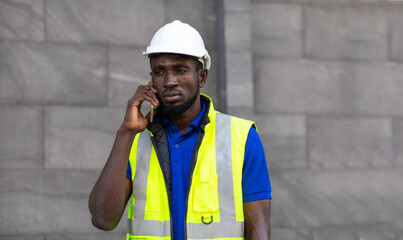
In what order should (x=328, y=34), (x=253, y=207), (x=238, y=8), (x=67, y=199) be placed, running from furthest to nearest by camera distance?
(x=328, y=34) < (x=238, y=8) < (x=67, y=199) < (x=253, y=207)

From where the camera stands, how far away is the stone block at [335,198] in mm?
6633

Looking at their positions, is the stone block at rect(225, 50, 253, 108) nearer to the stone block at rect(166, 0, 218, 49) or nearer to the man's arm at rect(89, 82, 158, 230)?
the stone block at rect(166, 0, 218, 49)

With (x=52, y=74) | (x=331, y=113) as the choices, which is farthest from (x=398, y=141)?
(x=52, y=74)

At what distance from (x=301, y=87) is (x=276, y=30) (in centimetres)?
69

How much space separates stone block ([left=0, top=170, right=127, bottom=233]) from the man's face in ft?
9.30

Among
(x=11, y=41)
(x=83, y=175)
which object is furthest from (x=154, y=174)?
(x=11, y=41)

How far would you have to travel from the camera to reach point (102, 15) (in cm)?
641

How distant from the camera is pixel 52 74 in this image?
6.21 m

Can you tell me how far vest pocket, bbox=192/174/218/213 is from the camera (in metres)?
3.31

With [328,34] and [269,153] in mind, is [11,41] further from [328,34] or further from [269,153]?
[328,34]

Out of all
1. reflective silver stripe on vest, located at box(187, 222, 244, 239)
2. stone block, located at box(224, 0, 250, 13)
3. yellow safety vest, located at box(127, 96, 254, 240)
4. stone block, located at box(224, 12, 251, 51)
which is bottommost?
reflective silver stripe on vest, located at box(187, 222, 244, 239)

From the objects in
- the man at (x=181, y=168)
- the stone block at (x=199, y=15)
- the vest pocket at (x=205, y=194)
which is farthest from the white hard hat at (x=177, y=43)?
the stone block at (x=199, y=15)

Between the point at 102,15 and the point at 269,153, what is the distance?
7.49 feet

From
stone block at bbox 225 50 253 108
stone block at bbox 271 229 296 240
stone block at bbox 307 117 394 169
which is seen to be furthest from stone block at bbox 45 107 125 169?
stone block at bbox 307 117 394 169
